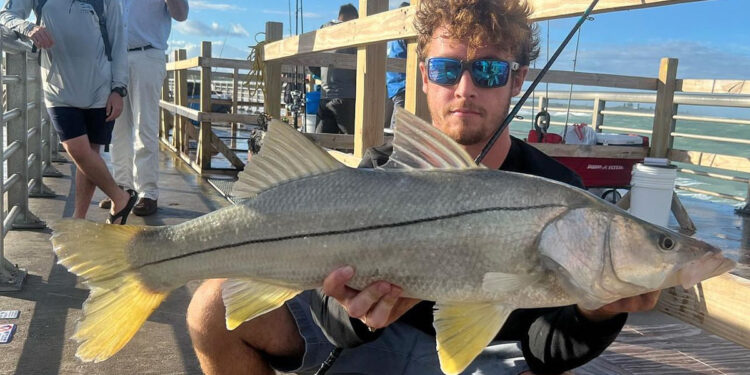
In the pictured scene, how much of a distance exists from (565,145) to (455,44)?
454 cm

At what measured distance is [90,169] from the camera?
4.60 metres

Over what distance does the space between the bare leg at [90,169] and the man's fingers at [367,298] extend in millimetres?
3451

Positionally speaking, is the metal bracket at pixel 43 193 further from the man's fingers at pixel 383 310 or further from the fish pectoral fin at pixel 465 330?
the fish pectoral fin at pixel 465 330

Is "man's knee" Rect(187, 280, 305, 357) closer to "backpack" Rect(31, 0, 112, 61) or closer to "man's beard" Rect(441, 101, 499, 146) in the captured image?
"man's beard" Rect(441, 101, 499, 146)

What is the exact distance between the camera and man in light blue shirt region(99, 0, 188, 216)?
579cm

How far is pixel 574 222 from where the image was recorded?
5.21ft

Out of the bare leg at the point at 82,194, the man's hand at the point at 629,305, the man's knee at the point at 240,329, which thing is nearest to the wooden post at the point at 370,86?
the man's knee at the point at 240,329

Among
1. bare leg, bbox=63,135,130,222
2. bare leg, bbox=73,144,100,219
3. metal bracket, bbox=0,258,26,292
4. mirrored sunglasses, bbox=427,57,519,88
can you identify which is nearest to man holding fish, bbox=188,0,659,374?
mirrored sunglasses, bbox=427,57,519,88

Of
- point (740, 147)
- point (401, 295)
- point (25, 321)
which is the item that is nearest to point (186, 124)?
point (25, 321)

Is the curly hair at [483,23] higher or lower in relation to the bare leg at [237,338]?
higher

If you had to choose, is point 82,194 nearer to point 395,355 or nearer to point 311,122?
point 395,355

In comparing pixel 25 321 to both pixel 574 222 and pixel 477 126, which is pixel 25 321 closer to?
pixel 477 126

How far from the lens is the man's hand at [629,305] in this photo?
1.75 m

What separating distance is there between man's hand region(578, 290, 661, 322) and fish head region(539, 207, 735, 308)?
0.18m
